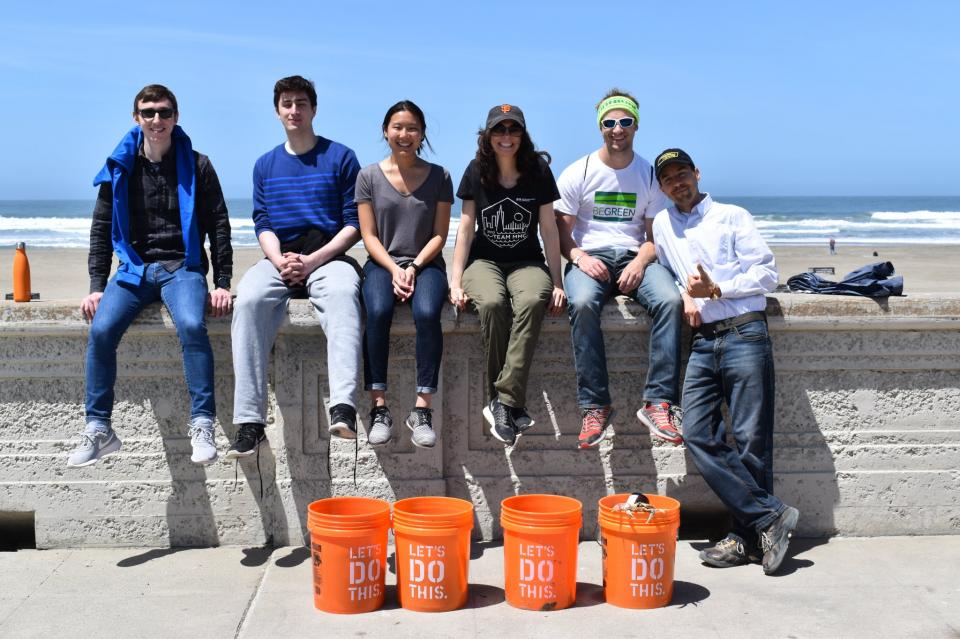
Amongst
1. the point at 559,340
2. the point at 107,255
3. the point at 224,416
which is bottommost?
the point at 224,416

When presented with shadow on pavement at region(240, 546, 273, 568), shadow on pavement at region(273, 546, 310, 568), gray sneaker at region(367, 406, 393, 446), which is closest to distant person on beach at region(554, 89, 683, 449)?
gray sneaker at region(367, 406, 393, 446)

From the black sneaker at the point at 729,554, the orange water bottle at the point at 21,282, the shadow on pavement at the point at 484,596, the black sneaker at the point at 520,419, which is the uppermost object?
the orange water bottle at the point at 21,282

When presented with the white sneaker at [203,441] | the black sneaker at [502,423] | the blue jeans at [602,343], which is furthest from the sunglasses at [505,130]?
the white sneaker at [203,441]

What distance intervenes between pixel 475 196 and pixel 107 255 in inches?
70.9

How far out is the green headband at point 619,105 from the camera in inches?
197

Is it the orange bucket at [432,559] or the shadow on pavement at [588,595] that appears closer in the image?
the orange bucket at [432,559]

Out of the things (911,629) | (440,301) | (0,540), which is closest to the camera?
(911,629)

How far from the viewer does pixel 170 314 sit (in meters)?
4.59

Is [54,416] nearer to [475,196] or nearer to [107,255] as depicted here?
[107,255]

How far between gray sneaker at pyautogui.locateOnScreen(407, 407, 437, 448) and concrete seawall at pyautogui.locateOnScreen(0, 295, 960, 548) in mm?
187

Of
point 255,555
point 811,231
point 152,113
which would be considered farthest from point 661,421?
point 811,231

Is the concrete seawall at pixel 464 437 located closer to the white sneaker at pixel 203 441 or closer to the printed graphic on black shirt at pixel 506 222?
the white sneaker at pixel 203 441

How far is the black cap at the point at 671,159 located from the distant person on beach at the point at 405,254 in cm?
103

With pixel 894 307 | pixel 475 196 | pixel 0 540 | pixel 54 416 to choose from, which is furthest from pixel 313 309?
pixel 894 307
